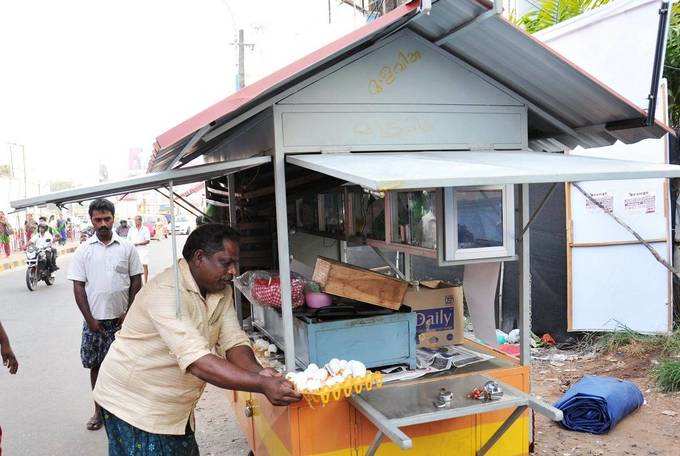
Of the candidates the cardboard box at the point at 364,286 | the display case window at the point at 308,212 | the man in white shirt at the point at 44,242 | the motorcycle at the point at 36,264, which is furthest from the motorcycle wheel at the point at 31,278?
the cardboard box at the point at 364,286

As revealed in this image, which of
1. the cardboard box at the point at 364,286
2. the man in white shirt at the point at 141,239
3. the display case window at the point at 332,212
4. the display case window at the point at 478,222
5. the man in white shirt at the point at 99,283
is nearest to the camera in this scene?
the display case window at the point at 478,222

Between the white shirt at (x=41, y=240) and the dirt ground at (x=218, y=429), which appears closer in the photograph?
the dirt ground at (x=218, y=429)

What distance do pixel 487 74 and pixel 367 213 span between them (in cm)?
113

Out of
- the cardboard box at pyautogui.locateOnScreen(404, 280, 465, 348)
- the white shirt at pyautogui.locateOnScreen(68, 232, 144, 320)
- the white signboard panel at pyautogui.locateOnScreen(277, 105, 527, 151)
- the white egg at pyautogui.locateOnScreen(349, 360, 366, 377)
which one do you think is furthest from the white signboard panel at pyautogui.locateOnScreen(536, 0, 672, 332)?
the white shirt at pyautogui.locateOnScreen(68, 232, 144, 320)

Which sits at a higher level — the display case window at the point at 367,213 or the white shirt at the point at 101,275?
the display case window at the point at 367,213

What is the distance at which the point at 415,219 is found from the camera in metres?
3.20

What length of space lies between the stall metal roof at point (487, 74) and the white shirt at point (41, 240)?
35.4ft

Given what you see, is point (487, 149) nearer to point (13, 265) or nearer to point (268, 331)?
point (268, 331)

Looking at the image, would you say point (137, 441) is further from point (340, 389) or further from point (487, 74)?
point (487, 74)

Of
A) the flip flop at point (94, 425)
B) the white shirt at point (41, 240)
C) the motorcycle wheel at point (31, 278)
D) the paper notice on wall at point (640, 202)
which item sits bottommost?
the flip flop at point (94, 425)

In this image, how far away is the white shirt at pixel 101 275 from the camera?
4.73 m

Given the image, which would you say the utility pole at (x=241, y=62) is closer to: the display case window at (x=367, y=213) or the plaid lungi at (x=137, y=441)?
the display case window at (x=367, y=213)

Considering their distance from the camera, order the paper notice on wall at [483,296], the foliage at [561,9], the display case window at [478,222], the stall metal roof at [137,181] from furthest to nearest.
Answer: the foliage at [561,9] < the paper notice on wall at [483,296] < the display case window at [478,222] < the stall metal roof at [137,181]

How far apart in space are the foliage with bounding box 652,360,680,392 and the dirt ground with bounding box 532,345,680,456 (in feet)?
0.25
